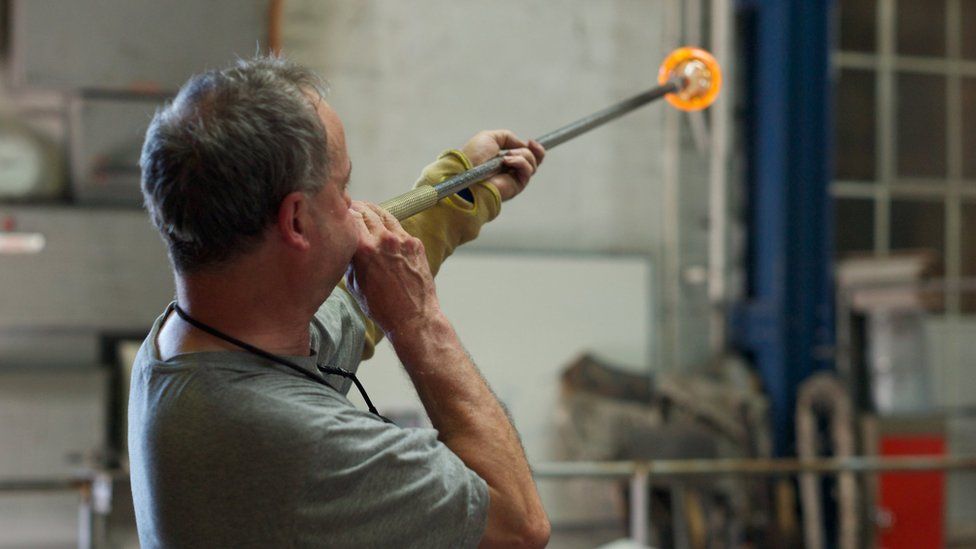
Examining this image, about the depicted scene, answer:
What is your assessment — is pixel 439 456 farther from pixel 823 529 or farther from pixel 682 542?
pixel 823 529

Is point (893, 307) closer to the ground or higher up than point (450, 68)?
closer to the ground

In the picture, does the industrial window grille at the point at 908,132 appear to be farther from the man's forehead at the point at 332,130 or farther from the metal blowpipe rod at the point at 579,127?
the man's forehead at the point at 332,130

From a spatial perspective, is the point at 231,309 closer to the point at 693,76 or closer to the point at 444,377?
the point at 444,377

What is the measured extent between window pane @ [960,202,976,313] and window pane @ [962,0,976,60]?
110cm

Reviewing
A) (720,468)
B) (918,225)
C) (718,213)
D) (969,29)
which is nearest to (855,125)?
(918,225)

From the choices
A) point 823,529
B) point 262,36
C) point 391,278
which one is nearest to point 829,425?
point 823,529

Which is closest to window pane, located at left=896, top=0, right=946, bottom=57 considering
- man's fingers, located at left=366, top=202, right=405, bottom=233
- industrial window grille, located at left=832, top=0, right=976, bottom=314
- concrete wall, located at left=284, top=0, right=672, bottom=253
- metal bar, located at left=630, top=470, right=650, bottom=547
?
industrial window grille, located at left=832, top=0, right=976, bottom=314

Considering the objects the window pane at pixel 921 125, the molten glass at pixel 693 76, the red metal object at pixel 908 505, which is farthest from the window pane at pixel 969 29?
the molten glass at pixel 693 76

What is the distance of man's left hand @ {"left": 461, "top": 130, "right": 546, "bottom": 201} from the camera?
1.79 metres

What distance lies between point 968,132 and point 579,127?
269 inches

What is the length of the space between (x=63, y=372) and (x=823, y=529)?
4.29 meters

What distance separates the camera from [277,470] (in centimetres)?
115

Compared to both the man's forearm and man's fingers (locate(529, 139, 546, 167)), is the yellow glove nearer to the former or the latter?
man's fingers (locate(529, 139, 546, 167))

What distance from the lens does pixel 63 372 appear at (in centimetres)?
561
